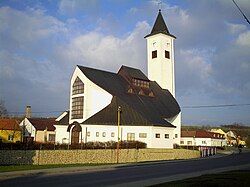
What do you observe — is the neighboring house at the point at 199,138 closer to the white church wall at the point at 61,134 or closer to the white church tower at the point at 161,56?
the white church tower at the point at 161,56

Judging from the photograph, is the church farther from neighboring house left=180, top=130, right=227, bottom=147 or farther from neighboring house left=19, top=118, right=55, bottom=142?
neighboring house left=180, top=130, right=227, bottom=147

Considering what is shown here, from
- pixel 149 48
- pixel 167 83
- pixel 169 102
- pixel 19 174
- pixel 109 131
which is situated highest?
pixel 149 48

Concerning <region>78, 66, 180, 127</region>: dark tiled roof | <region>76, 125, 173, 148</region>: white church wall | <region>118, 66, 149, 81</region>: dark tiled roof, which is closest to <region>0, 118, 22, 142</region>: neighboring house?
<region>78, 66, 180, 127</region>: dark tiled roof

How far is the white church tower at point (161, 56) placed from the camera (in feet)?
226

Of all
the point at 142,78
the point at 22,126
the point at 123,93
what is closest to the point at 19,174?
the point at 123,93

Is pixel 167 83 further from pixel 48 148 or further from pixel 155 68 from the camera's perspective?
pixel 48 148

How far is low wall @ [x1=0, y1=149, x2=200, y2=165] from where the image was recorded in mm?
30125

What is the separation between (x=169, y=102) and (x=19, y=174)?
45.5m

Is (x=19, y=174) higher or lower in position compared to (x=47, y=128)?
lower

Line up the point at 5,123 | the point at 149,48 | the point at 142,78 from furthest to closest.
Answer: the point at 149,48, the point at 5,123, the point at 142,78

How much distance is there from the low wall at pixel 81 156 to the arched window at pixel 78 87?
53.6ft

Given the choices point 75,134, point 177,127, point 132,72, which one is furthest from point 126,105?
point 177,127

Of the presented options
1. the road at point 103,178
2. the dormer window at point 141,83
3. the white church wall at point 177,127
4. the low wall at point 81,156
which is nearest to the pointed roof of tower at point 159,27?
the dormer window at point 141,83

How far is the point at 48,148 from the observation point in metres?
33.2
